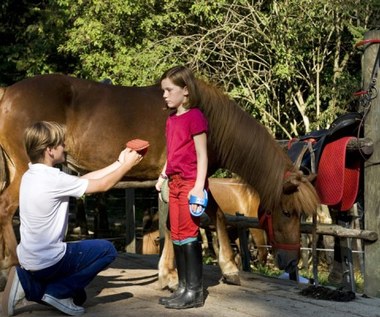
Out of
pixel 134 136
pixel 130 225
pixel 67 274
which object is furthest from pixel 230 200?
pixel 67 274

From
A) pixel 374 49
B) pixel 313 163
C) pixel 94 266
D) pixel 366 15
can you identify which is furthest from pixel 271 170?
pixel 366 15

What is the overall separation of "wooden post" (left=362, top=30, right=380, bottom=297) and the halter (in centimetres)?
55

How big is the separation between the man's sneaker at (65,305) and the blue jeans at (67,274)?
24mm

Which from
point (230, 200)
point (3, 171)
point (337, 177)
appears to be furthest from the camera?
point (230, 200)

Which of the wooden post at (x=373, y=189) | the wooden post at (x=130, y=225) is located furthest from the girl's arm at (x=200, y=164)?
the wooden post at (x=130, y=225)

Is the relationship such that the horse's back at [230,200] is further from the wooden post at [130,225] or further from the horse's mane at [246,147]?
the horse's mane at [246,147]

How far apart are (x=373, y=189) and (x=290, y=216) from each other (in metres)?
0.64

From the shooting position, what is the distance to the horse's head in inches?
177

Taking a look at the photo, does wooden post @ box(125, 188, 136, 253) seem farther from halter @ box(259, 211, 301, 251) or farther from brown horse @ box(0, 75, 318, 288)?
halter @ box(259, 211, 301, 251)

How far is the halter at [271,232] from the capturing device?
14.9 ft

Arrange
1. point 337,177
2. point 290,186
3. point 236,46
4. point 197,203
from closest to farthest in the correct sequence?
point 197,203 < point 290,186 < point 337,177 < point 236,46

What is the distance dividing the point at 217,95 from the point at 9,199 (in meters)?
1.79

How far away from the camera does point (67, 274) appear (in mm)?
3846

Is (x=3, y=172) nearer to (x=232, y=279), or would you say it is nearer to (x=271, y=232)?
(x=232, y=279)
